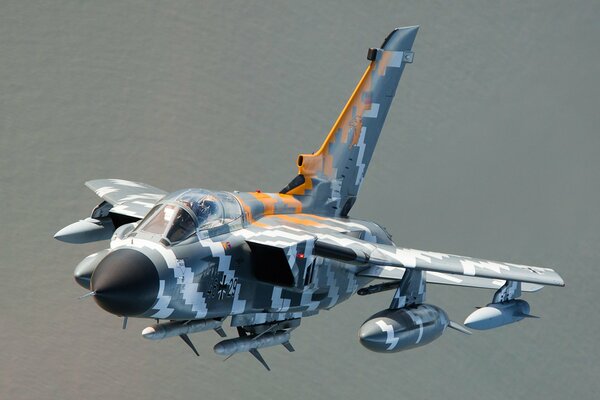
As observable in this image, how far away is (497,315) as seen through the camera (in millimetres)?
14758

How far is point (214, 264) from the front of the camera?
42.2 feet

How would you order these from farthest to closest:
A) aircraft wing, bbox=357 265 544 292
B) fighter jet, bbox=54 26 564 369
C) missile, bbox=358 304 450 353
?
aircraft wing, bbox=357 265 544 292 < missile, bbox=358 304 450 353 < fighter jet, bbox=54 26 564 369

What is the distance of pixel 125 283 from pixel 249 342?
10.6ft

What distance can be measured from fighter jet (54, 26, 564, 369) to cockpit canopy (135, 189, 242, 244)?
2 centimetres

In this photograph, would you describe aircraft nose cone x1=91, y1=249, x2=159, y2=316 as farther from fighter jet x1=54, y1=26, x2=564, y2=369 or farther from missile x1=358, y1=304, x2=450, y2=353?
missile x1=358, y1=304, x2=450, y2=353

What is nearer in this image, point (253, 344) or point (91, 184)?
point (253, 344)

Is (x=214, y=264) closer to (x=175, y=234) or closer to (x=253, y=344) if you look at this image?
(x=175, y=234)

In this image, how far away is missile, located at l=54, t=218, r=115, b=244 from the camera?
1639 centimetres

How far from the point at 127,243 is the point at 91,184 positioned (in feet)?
17.5

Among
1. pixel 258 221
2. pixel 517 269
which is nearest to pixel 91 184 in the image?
pixel 258 221

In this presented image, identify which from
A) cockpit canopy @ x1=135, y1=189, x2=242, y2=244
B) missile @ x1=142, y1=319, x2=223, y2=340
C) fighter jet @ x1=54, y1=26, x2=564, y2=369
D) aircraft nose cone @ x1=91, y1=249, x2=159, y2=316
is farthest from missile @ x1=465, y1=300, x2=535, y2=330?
aircraft nose cone @ x1=91, y1=249, x2=159, y2=316

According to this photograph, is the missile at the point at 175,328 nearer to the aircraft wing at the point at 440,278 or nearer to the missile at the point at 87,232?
the aircraft wing at the point at 440,278

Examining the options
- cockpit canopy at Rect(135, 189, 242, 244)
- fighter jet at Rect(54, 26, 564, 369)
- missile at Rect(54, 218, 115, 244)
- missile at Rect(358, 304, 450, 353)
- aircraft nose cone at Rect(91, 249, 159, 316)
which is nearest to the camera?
aircraft nose cone at Rect(91, 249, 159, 316)

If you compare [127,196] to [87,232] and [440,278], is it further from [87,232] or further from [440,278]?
[440,278]
